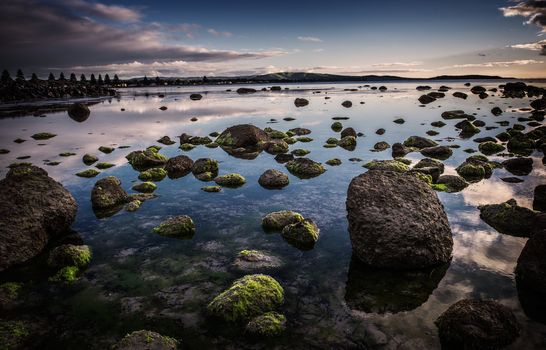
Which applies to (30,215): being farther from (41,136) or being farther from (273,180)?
(41,136)

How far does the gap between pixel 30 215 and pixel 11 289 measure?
9.85 feet

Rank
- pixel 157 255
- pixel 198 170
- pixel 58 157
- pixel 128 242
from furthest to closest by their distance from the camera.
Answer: pixel 58 157 → pixel 198 170 → pixel 128 242 → pixel 157 255

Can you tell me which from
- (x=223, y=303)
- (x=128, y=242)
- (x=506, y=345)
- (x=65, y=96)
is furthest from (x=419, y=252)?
(x=65, y=96)

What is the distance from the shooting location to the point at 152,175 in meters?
19.6

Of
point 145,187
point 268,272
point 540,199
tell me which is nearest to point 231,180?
point 145,187

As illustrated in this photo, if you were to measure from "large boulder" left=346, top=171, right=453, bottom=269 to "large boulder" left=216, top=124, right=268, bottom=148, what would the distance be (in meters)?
18.1

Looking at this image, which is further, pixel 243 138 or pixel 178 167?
pixel 243 138

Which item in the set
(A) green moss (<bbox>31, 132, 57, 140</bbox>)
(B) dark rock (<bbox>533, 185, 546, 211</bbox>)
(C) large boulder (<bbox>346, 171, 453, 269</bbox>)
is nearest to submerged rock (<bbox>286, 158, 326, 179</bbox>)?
(C) large boulder (<bbox>346, 171, 453, 269</bbox>)

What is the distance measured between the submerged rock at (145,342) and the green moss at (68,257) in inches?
171

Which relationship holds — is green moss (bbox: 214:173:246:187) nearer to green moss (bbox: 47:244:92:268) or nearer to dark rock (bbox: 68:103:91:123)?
green moss (bbox: 47:244:92:268)

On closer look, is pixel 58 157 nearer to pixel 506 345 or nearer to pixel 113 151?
pixel 113 151

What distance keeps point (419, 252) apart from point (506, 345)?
10.8 ft

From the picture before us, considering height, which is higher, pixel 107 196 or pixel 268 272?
pixel 107 196

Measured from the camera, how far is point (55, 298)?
8727 mm
